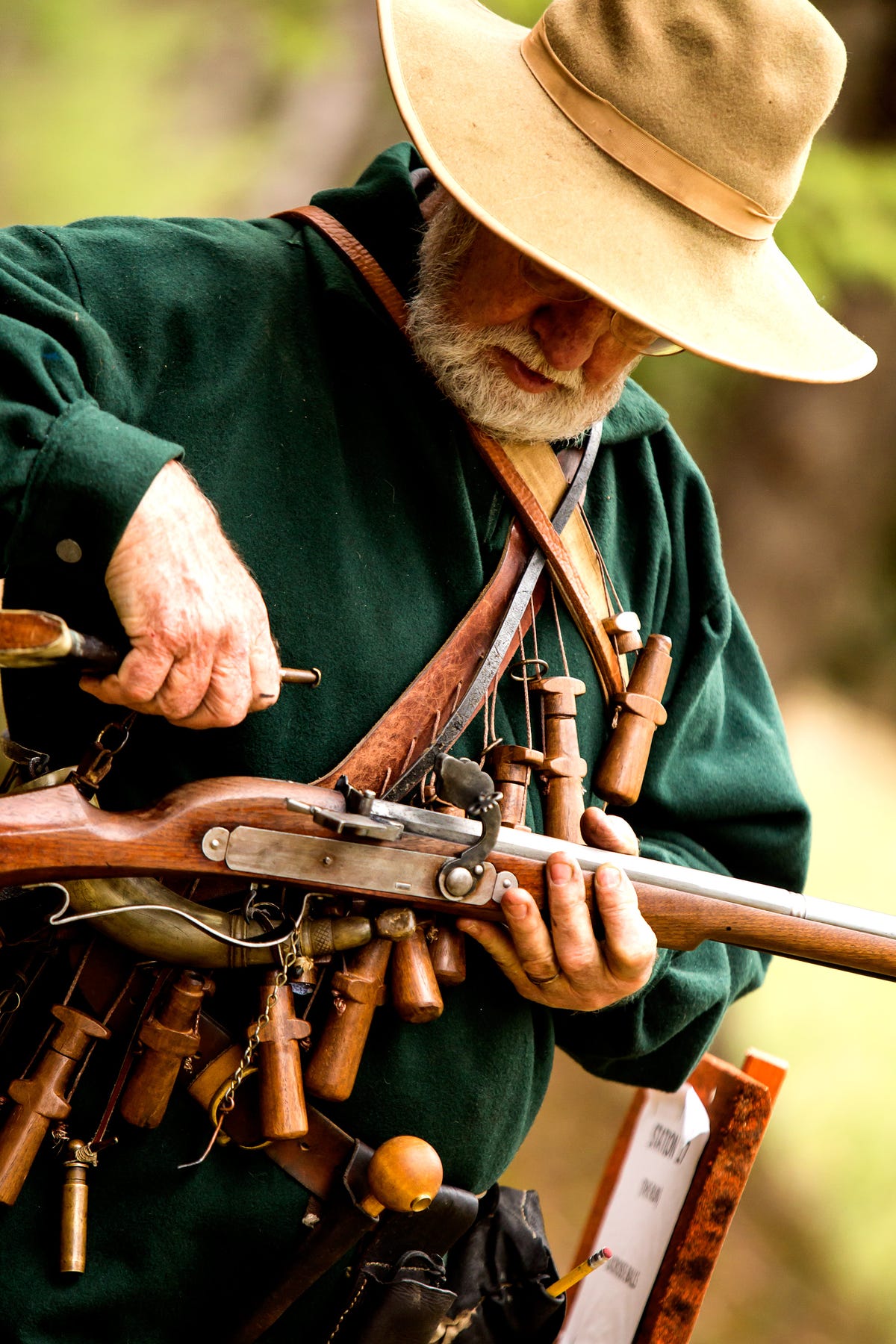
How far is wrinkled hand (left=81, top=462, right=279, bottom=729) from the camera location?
1.49m

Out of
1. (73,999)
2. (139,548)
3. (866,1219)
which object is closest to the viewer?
(139,548)

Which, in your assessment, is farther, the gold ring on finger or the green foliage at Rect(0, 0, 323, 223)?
the green foliage at Rect(0, 0, 323, 223)

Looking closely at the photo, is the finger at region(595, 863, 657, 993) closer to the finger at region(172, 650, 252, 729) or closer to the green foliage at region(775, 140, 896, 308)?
the finger at region(172, 650, 252, 729)

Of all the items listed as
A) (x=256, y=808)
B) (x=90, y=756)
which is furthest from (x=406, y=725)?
(x=90, y=756)

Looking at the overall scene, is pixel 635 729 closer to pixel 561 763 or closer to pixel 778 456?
pixel 561 763

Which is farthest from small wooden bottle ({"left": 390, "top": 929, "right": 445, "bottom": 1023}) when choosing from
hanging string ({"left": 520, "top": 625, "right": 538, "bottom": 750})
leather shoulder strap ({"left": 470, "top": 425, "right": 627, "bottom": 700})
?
leather shoulder strap ({"left": 470, "top": 425, "right": 627, "bottom": 700})

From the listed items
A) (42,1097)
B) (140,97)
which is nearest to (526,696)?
(42,1097)

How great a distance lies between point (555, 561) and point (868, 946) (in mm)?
872

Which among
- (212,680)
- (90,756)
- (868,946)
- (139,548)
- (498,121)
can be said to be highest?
(498,121)

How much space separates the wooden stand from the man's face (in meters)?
1.45

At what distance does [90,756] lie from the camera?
1.71 m

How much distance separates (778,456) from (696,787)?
290 centimetres

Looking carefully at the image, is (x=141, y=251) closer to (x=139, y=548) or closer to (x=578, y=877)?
(x=139, y=548)

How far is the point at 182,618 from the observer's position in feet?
4.90
